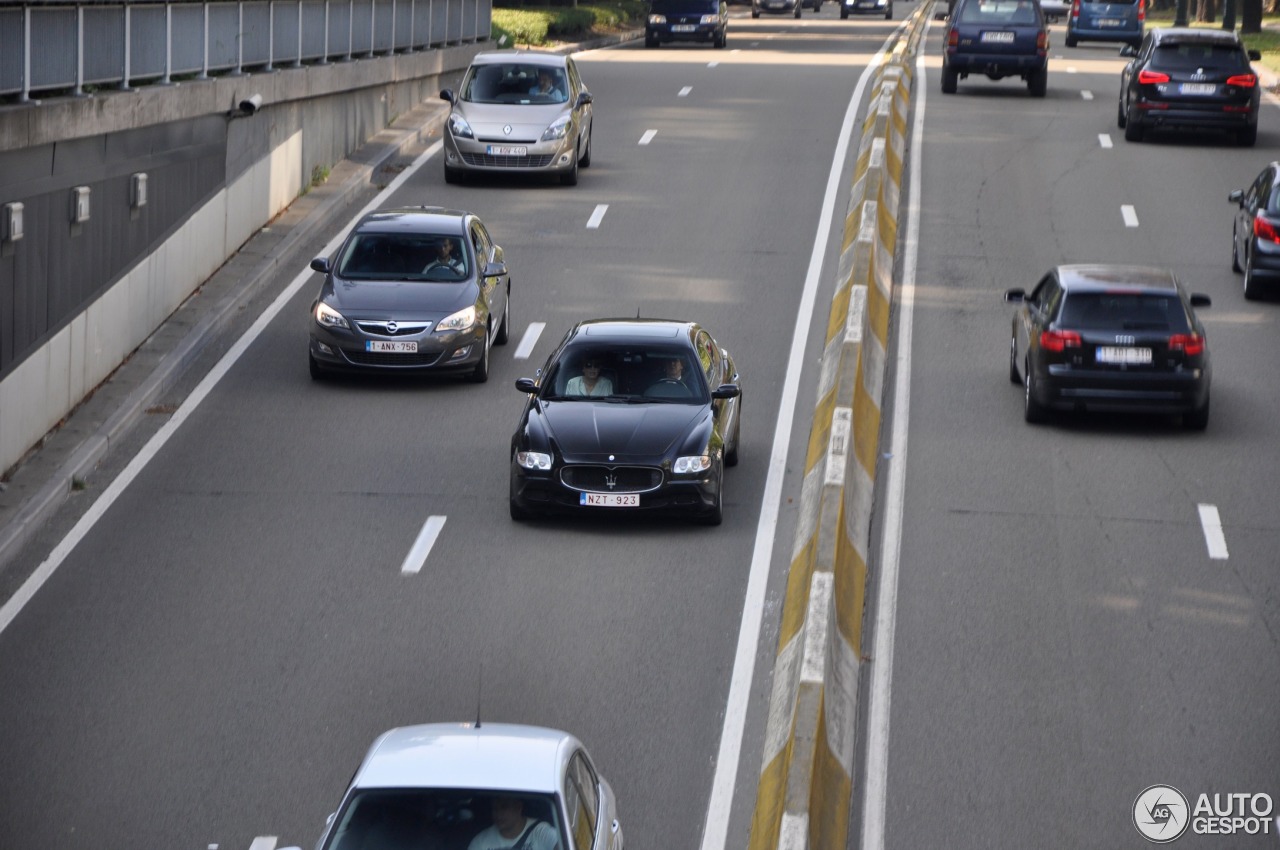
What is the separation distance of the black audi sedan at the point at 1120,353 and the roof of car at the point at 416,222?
259 inches

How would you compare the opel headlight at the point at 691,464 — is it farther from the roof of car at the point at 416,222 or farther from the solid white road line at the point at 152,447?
the roof of car at the point at 416,222

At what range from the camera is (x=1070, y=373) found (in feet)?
61.4

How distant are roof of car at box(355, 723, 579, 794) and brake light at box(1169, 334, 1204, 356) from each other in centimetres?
1126

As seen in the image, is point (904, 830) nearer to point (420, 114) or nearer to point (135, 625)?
point (135, 625)

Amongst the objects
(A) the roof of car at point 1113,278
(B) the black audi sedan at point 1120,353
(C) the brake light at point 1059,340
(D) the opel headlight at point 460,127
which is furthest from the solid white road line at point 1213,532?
(D) the opel headlight at point 460,127

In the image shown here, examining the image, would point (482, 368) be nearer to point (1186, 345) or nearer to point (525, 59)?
point (1186, 345)

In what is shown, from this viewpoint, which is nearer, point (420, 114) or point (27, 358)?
point (27, 358)

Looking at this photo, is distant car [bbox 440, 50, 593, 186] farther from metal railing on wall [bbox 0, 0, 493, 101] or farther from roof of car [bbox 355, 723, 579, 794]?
roof of car [bbox 355, 723, 579, 794]

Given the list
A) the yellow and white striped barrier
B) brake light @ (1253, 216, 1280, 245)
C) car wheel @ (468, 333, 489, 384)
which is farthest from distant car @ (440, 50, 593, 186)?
brake light @ (1253, 216, 1280, 245)

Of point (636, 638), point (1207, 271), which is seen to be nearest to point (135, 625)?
point (636, 638)

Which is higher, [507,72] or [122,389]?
[507,72]

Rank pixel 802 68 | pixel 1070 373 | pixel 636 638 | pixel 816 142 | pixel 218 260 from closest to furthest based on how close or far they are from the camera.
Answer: pixel 636 638, pixel 1070 373, pixel 218 260, pixel 816 142, pixel 802 68

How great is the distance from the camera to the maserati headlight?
15.7m

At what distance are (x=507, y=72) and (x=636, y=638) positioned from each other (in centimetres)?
1881
